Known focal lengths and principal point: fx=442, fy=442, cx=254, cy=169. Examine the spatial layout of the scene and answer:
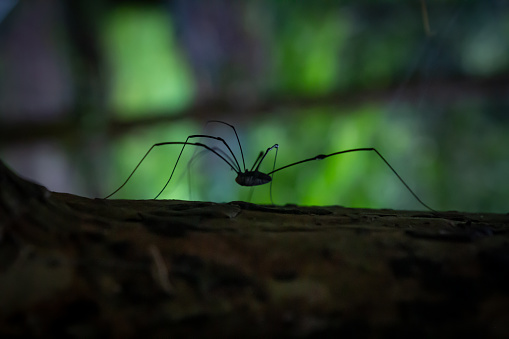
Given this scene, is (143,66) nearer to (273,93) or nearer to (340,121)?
(273,93)

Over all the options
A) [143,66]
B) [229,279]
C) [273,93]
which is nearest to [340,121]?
[273,93]

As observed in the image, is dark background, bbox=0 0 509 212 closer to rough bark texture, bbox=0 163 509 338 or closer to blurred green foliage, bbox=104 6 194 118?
blurred green foliage, bbox=104 6 194 118

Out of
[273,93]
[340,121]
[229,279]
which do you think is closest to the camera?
[229,279]

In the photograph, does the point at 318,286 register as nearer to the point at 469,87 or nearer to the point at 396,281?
the point at 396,281

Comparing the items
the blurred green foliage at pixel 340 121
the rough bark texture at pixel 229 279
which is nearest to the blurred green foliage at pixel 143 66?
the blurred green foliage at pixel 340 121

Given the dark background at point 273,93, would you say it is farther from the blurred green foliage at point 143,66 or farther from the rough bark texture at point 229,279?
the rough bark texture at point 229,279

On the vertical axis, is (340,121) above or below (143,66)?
below

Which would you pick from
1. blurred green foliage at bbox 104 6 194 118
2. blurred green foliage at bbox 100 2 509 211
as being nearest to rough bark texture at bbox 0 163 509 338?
blurred green foliage at bbox 100 2 509 211

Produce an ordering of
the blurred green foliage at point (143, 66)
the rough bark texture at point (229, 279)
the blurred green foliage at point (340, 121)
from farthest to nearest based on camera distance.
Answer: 1. the blurred green foliage at point (143, 66)
2. the blurred green foliage at point (340, 121)
3. the rough bark texture at point (229, 279)

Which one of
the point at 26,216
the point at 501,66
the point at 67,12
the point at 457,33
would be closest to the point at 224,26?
the point at 67,12
